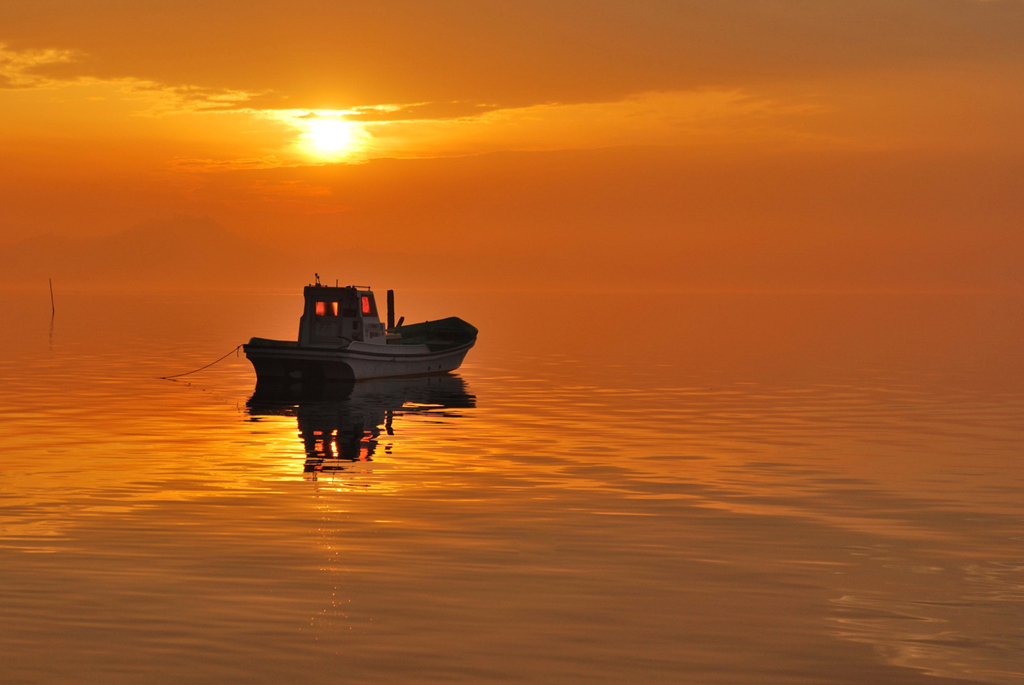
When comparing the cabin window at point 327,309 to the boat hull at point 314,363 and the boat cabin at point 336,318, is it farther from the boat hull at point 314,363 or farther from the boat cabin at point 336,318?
the boat hull at point 314,363

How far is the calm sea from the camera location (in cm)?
1209

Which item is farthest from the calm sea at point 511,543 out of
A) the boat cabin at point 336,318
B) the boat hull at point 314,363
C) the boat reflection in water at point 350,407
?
the boat cabin at point 336,318

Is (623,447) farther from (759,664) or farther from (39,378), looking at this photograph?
(39,378)

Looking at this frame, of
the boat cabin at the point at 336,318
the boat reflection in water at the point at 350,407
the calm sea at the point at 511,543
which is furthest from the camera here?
the boat cabin at the point at 336,318

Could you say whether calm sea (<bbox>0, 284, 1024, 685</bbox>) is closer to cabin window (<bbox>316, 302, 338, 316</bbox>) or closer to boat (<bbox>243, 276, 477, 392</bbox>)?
boat (<bbox>243, 276, 477, 392</bbox>)

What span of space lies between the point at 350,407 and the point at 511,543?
2648 cm

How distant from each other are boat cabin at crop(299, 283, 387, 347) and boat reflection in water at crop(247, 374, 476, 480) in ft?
7.47

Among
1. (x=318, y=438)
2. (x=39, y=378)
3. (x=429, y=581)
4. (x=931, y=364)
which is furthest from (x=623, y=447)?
(x=931, y=364)

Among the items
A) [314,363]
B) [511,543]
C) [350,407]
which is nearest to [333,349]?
[314,363]

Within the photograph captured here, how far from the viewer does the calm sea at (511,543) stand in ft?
39.7

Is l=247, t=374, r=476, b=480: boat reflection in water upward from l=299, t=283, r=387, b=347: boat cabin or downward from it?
downward

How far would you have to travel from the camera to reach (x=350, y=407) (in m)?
43.6

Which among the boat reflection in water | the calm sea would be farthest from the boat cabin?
the calm sea

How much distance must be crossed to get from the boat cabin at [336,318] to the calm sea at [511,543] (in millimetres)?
9542
